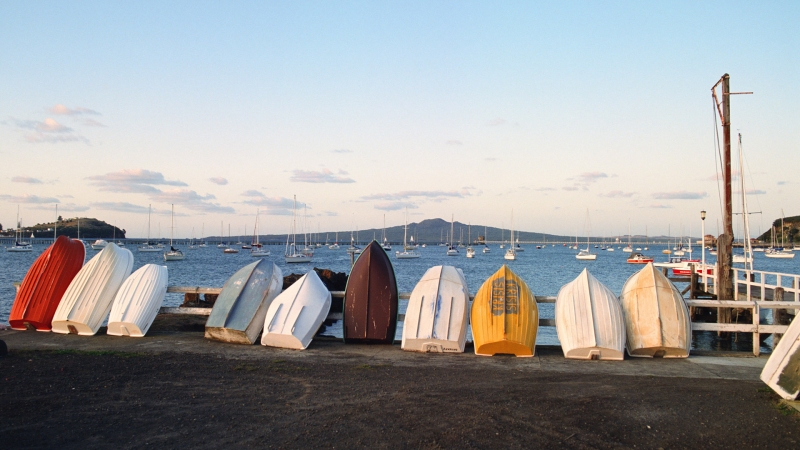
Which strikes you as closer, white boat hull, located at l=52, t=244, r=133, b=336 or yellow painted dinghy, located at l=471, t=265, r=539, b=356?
yellow painted dinghy, located at l=471, t=265, r=539, b=356

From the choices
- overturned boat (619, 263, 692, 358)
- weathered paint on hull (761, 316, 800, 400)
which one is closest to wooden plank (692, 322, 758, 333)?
overturned boat (619, 263, 692, 358)

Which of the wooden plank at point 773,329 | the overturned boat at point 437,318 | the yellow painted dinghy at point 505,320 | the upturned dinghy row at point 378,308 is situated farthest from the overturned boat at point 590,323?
the wooden plank at point 773,329

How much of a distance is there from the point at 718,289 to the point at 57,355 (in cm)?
1385

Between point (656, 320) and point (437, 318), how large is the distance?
3.20 meters

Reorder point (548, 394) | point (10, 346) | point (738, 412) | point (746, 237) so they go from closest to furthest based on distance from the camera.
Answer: point (738, 412)
point (548, 394)
point (10, 346)
point (746, 237)

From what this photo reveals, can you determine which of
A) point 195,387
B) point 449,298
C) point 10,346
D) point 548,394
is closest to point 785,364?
point 548,394

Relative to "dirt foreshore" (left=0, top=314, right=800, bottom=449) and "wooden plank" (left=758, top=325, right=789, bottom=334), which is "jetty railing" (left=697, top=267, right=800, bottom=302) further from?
"dirt foreshore" (left=0, top=314, right=800, bottom=449)

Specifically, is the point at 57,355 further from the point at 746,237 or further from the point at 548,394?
the point at 746,237

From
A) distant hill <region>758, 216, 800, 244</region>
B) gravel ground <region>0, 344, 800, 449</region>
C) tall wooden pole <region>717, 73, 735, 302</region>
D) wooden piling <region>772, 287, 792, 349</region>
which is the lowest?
gravel ground <region>0, 344, 800, 449</region>

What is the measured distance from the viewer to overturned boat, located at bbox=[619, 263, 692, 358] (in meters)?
8.11

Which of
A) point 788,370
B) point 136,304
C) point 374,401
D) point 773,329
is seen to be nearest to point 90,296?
point 136,304

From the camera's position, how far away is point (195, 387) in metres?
6.25

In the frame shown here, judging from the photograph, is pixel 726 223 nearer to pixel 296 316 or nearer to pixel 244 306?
pixel 296 316

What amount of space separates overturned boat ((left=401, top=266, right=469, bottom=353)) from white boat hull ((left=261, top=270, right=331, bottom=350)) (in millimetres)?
1438
